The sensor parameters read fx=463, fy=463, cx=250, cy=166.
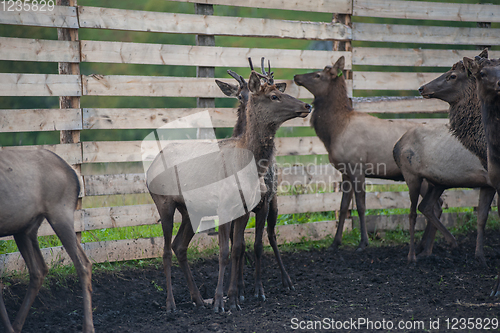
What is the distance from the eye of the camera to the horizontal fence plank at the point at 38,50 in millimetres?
5703

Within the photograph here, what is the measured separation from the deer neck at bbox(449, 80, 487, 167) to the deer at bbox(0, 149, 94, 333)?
449 cm

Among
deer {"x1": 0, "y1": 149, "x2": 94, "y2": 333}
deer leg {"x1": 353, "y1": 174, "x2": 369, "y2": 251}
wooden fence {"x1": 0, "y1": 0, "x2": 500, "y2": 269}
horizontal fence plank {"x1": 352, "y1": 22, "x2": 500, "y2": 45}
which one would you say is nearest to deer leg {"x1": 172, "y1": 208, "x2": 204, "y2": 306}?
wooden fence {"x1": 0, "y1": 0, "x2": 500, "y2": 269}

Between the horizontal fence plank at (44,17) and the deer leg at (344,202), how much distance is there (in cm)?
477

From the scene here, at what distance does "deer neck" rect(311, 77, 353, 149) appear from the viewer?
777 centimetres

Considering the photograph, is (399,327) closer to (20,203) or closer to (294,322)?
(294,322)

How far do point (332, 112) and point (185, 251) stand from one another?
3672 mm

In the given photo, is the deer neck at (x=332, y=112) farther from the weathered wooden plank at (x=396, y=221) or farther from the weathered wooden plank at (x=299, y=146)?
the weathered wooden plank at (x=396, y=221)

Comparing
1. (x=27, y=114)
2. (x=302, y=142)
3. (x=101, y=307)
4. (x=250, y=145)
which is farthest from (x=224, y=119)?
(x=101, y=307)

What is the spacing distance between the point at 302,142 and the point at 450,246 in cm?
285

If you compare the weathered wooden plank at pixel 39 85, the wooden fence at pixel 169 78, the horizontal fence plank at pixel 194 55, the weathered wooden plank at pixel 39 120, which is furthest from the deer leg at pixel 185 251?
the horizontal fence plank at pixel 194 55

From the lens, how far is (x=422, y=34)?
8.40 m

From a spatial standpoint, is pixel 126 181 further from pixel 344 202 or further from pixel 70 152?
pixel 344 202

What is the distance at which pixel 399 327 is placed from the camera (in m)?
4.20

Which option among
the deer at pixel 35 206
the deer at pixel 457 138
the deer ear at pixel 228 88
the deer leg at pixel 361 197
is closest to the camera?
the deer at pixel 35 206
